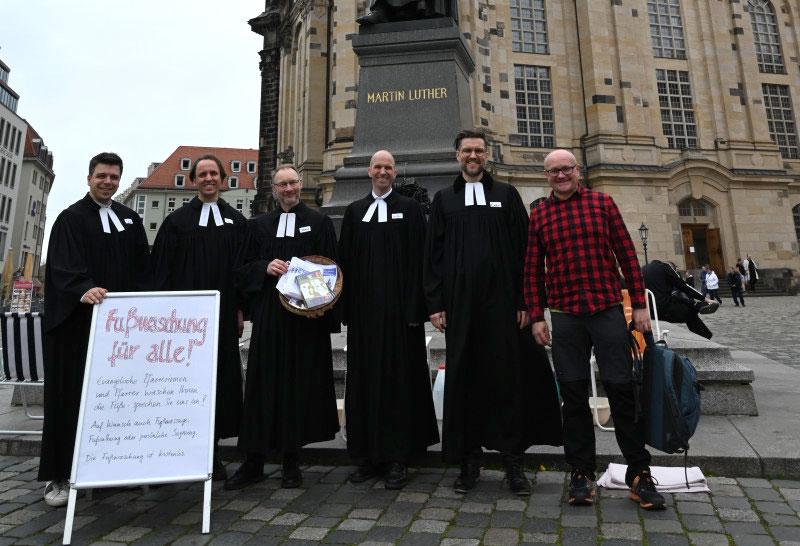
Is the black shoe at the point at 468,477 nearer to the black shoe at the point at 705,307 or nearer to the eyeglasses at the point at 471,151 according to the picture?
the eyeglasses at the point at 471,151

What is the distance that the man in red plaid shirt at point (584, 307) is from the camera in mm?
2844

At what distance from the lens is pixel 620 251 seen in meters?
2.96

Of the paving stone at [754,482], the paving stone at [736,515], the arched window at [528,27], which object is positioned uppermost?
the arched window at [528,27]

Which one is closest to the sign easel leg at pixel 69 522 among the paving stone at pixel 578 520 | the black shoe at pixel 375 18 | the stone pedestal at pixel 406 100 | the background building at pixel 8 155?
the paving stone at pixel 578 520

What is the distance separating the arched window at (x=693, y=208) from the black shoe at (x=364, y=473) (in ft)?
87.7

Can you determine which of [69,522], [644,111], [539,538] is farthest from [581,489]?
[644,111]

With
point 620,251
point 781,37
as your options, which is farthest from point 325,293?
point 781,37

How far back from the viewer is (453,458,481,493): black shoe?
10.1 ft

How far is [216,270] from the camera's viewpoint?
11.6 feet

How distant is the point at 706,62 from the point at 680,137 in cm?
467

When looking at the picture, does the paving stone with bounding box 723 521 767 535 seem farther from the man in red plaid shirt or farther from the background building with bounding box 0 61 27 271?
the background building with bounding box 0 61 27 271


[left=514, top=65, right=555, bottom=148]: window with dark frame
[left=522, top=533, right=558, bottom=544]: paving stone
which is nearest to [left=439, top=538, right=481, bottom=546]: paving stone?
[left=522, top=533, right=558, bottom=544]: paving stone

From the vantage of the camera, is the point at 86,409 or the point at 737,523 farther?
the point at 86,409

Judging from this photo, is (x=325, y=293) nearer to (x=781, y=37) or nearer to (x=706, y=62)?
(x=706, y=62)
